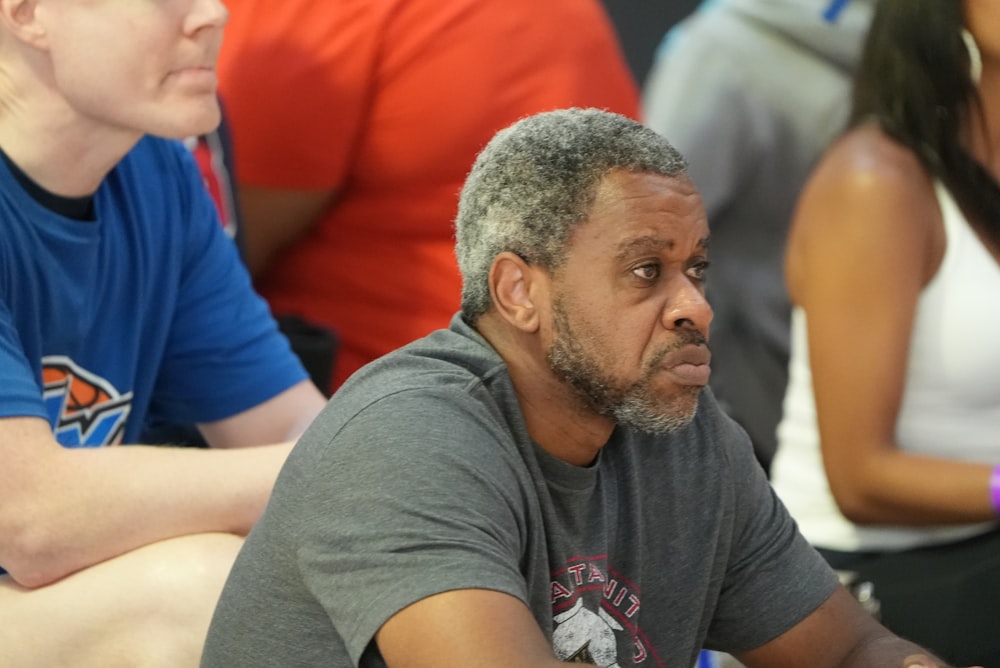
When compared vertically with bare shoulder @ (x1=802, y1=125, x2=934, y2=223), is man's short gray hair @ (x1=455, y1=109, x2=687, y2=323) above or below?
above

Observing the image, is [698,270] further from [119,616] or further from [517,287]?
[119,616]

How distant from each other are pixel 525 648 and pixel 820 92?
2010 mm

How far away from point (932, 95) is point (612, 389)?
1.05 meters

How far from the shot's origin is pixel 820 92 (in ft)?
9.91

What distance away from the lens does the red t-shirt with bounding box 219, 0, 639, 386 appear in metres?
2.44

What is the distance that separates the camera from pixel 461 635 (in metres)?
1.23

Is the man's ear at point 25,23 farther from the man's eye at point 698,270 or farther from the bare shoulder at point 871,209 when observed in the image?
the bare shoulder at point 871,209

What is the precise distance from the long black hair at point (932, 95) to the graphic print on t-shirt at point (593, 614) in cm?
98

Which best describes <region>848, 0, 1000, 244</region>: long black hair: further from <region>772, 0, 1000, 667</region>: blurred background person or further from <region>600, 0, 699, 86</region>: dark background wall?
<region>600, 0, 699, 86</region>: dark background wall

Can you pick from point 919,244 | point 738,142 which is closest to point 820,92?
point 738,142

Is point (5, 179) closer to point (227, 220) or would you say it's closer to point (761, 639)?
point (227, 220)

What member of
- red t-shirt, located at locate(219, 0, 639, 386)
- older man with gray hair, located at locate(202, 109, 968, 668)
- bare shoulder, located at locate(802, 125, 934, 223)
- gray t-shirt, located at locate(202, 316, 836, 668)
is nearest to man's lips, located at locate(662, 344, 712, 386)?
older man with gray hair, located at locate(202, 109, 968, 668)

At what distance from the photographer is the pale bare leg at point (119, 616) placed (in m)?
1.70

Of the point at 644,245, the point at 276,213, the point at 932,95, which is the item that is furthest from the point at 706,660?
the point at 276,213
